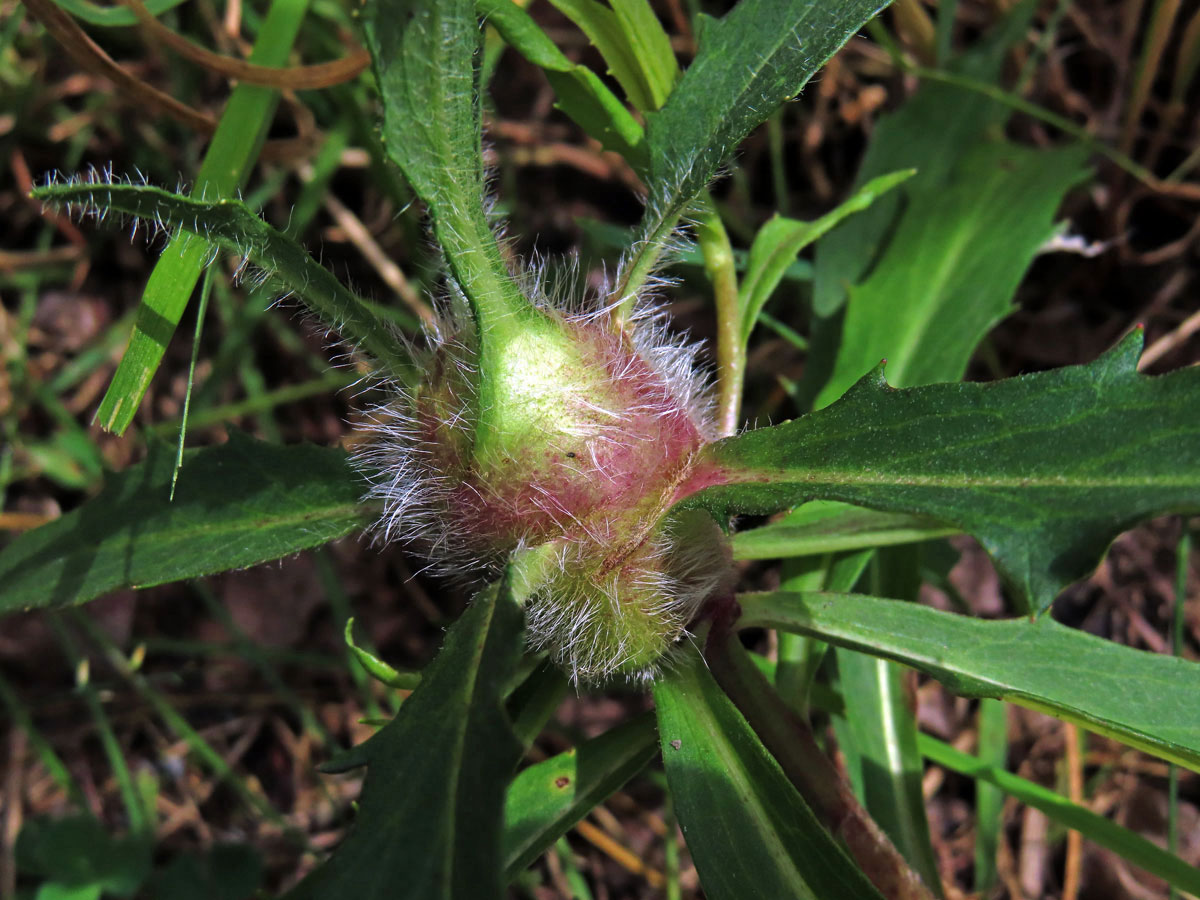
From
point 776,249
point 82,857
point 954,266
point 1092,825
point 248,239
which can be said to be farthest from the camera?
point 82,857

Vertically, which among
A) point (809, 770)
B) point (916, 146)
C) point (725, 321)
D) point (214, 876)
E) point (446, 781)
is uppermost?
point (916, 146)

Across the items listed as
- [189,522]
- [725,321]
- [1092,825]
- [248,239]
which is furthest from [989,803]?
[248,239]

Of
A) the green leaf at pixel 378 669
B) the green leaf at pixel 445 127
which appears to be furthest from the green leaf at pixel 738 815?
the green leaf at pixel 445 127

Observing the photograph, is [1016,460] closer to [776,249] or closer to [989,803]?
[776,249]

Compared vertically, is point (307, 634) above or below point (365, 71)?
below

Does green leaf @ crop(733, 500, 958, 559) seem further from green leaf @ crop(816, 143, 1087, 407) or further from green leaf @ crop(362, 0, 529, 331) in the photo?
green leaf @ crop(362, 0, 529, 331)

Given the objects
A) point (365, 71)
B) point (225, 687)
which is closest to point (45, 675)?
point (225, 687)

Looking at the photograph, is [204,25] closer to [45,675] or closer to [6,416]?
[6,416]
